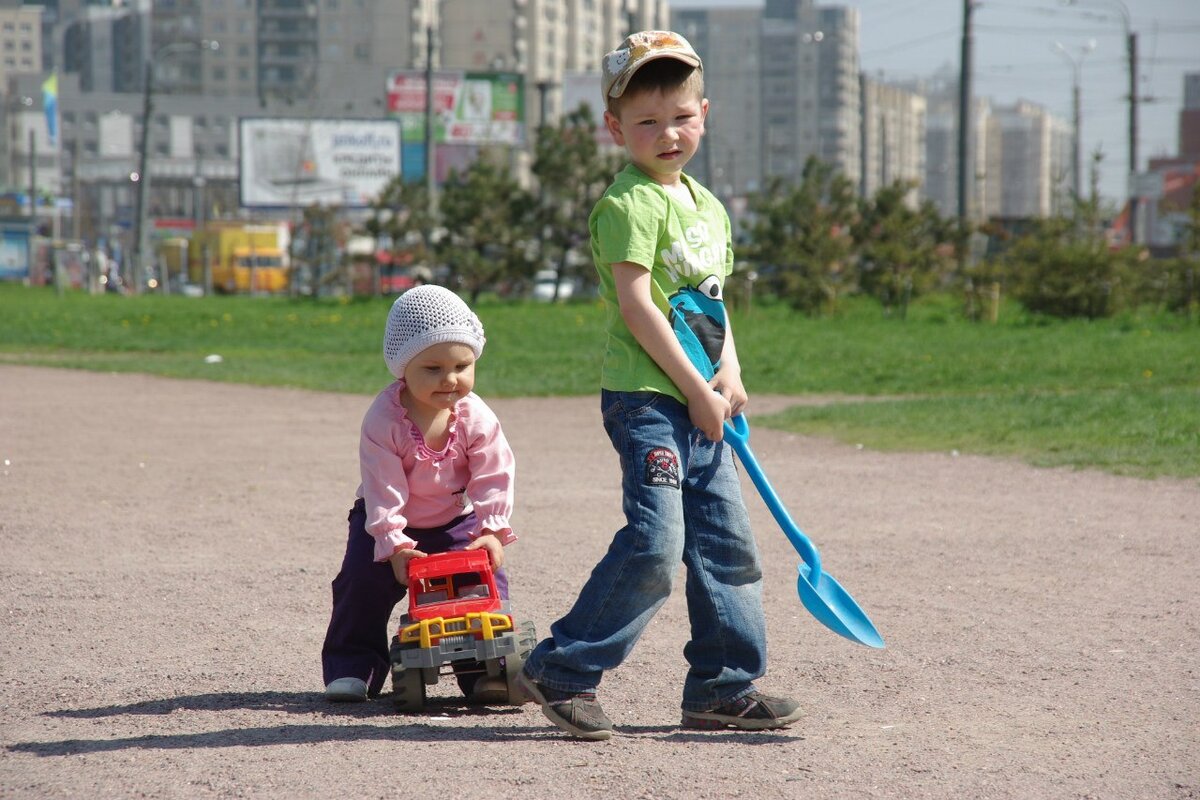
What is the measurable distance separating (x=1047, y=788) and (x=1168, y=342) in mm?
14811

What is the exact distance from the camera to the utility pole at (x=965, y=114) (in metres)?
25.3

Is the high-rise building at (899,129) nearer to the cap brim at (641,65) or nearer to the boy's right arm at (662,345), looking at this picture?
the cap brim at (641,65)

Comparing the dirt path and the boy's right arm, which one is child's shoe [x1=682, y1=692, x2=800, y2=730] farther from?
the boy's right arm

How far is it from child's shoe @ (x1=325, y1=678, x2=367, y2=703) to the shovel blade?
1.06 meters

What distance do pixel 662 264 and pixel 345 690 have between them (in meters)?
1.25

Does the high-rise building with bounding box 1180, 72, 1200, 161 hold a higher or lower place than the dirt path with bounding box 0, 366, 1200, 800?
higher

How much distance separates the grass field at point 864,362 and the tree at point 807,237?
19.8 inches

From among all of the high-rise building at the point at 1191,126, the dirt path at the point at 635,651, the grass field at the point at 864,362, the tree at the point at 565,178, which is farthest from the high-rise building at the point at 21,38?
the dirt path at the point at 635,651

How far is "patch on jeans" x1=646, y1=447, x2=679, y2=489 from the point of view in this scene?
328cm

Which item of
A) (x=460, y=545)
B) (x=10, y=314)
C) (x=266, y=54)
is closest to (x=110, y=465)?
(x=460, y=545)

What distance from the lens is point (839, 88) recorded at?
14400 cm

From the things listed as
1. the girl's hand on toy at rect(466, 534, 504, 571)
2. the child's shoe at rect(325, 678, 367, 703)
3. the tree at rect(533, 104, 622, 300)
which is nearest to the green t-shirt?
the girl's hand on toy at rect(466, 534, 504, 571)

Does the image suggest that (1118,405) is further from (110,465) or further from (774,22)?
(774,22)

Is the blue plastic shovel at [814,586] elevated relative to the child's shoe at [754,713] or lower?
elevated
